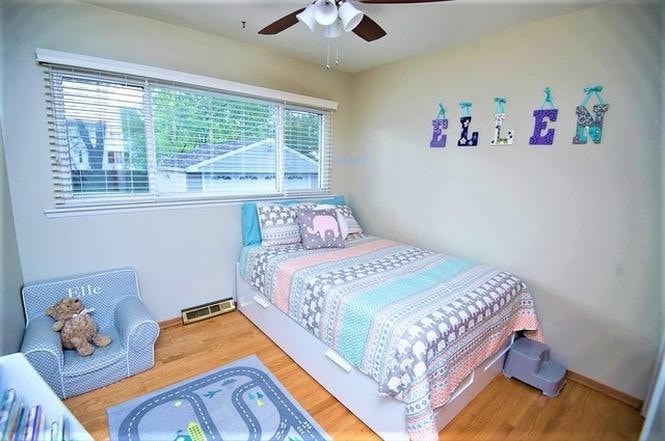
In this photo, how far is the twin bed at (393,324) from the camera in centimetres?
145

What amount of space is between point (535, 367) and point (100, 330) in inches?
116

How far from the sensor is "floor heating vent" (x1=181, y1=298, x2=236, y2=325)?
263cm

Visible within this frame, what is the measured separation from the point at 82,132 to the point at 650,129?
3519 mm

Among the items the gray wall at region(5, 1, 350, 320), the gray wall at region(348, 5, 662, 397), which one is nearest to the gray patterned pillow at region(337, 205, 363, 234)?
the gray wall at region(348, 5, 662, 397)

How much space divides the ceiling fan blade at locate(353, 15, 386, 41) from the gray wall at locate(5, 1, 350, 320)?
1.28 metres

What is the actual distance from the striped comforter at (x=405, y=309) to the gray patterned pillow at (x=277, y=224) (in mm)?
155

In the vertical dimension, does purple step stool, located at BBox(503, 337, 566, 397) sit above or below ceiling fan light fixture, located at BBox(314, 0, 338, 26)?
below

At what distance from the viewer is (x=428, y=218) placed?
285cm

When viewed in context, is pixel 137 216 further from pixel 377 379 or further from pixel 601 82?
pixel 601 82

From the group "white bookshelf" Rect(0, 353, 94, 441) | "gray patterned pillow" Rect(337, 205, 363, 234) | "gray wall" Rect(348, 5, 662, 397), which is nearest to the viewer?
"white bookshelf" Rect(0, 353, 94, 441)

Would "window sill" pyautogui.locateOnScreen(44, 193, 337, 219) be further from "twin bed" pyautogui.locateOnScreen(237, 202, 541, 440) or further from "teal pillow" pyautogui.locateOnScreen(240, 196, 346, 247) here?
"twin bed" pyautogui.locateOnScreen(237, 202, 541, 440)

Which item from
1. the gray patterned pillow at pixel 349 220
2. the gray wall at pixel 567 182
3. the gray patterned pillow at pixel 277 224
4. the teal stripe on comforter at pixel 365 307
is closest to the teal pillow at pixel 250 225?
the gray patterned pillow at pixel 277 224

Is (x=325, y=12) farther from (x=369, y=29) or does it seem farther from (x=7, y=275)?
(x=7, y=275)

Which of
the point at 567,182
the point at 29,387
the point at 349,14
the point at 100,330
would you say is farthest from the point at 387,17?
the point at 100,330
